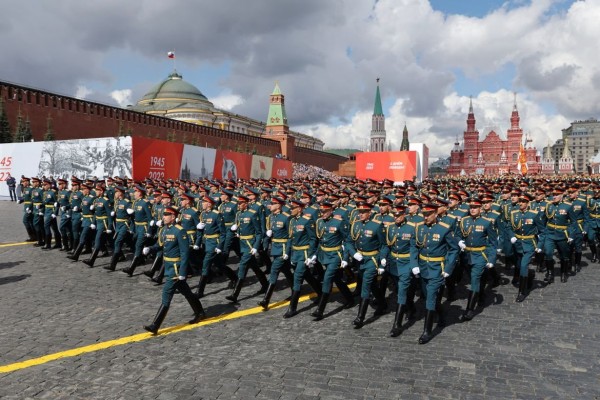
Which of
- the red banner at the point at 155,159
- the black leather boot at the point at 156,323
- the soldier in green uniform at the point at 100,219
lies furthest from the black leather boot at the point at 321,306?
the red banner at the point at 155,159

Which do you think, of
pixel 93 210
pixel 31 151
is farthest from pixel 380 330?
pixel 31 151

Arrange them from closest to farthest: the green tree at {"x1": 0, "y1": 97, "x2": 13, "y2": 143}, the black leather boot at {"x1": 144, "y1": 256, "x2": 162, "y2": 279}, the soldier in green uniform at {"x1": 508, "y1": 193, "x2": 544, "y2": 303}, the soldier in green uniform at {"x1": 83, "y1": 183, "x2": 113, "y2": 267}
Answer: the soldier in green uniform at {"x1": 508, "y1": 193, "x2": 544, "y2": 303} < the black leather boot at {"x1": 144, "y1": 256, "x2": 162, "y2": 279} < the soldier in green uniform at {"x1": 83, "y1": 183, "x2": 113, "y2": 267} < the green tree at {"x1": 0, "y1": 97, "x2": 13, "y2": 143}

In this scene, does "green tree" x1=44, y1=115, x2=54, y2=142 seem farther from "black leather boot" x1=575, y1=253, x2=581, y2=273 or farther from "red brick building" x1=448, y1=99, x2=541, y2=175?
"red brick building" x1=448, y1=99, x2=541, y2=175

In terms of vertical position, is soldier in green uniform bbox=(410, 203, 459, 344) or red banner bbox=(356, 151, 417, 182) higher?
red banner bbox=(356, 151, 417, 182)

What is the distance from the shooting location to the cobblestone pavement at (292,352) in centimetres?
514

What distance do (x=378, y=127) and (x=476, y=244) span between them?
181309 millimetres

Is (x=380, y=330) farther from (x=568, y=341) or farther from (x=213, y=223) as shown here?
(x=213, y=223)

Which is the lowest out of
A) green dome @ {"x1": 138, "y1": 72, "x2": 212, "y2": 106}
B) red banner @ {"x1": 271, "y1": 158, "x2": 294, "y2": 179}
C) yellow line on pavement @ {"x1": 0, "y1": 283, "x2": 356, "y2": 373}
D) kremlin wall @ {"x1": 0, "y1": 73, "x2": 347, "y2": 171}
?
yellow line on pavement @ {"x1": 0, "y1": 283, "x2": 356, "y2": 373}

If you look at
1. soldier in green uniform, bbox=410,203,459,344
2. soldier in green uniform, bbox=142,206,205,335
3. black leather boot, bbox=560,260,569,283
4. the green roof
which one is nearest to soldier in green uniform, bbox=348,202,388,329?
soldier in green uniform, bbox=410,203,459,344

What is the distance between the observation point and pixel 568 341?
6465mm

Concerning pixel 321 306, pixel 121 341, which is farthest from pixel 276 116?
pixel 121 341

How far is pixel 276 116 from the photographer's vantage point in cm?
10706

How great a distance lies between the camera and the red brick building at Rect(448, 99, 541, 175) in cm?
11219

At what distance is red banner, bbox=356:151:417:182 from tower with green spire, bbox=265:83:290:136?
6931 centimetres
